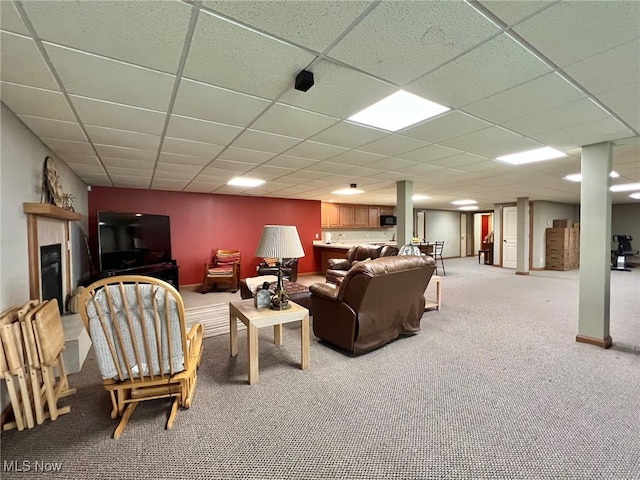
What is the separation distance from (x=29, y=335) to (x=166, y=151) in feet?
7.42

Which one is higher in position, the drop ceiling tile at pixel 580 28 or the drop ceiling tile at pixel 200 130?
the drop ceiling tile at pixel 200 130

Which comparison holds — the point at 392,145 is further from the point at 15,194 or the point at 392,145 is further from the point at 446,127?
the point at 15,194

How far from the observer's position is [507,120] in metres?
2.51

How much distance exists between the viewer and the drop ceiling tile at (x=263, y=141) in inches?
112

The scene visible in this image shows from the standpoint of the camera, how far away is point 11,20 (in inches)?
50.0

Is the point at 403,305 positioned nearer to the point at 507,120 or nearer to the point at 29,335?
the point at 507,120

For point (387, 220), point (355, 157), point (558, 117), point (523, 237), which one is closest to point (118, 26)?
point (355, 157)

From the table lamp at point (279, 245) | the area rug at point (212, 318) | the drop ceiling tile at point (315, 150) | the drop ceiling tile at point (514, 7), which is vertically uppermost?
the drop ceiling tile at point (315, 150)

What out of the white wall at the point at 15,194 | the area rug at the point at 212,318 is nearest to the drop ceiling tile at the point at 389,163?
the area rug at the point at 212,318

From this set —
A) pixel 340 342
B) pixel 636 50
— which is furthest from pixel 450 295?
pixel 636 50

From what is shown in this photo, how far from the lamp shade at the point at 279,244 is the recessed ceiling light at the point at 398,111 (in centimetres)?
114

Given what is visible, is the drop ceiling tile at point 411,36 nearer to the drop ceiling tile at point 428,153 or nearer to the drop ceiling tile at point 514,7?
the drop ceiling tile at point 514,7

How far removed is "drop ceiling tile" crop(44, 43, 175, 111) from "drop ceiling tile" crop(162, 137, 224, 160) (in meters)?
0.89

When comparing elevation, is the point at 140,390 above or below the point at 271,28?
below
